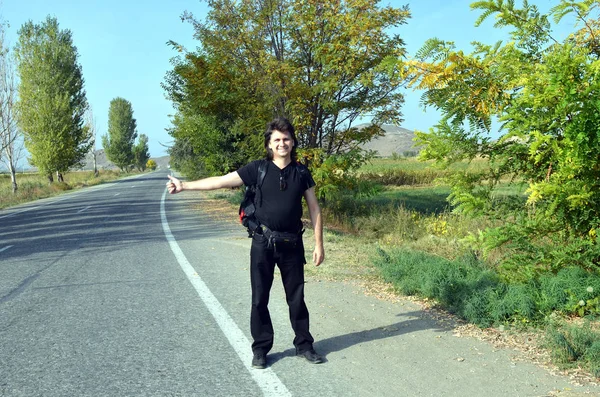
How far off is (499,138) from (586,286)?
178cm

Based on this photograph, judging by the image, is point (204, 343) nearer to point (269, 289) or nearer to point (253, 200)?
point (269, 289)

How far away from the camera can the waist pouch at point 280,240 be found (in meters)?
4.36

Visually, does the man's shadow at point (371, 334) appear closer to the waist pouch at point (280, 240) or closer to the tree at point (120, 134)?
the waist pouch at point (280, 240)

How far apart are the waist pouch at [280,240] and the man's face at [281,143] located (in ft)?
2.08

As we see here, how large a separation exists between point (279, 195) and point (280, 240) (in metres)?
0.36

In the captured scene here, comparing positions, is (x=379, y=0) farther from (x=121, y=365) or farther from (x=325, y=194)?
(x=121, y=365)

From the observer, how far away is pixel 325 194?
501 inches

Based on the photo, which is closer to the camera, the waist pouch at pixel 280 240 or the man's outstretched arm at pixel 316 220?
the waist pouch at pixel 280 240

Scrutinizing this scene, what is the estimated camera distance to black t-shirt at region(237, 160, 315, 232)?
437cm

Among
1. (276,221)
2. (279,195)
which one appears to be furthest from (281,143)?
(276,221)

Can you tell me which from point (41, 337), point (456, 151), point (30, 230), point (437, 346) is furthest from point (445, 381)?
point (30, 230)

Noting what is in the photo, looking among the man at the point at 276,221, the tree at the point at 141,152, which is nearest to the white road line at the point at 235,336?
the man at the point at 276,221

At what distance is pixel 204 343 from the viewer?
483cm

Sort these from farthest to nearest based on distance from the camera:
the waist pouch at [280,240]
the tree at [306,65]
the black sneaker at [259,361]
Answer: the tree at [306,65], the waist pouch at [280,240], the black sneaker at [259,361]
